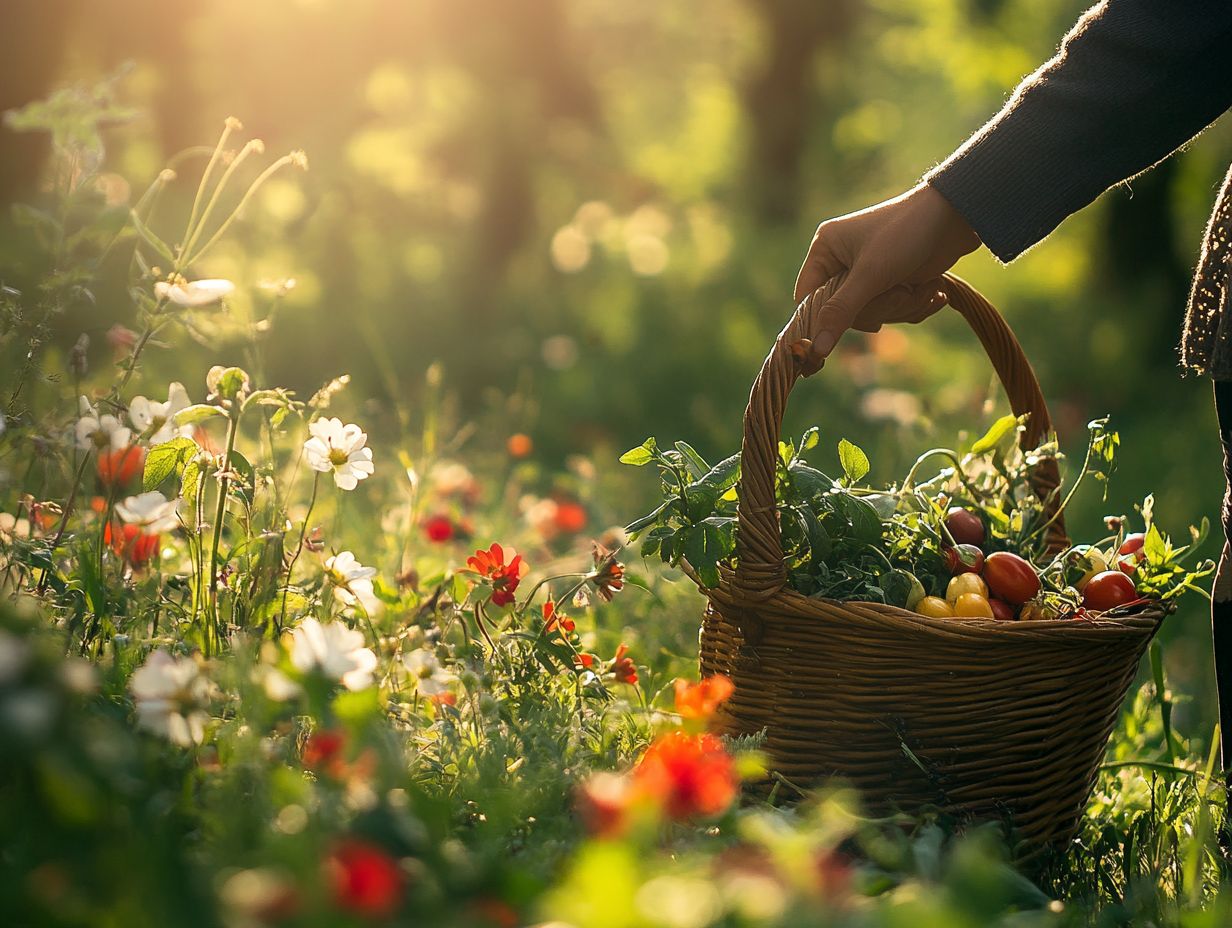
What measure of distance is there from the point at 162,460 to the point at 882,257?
101 cm

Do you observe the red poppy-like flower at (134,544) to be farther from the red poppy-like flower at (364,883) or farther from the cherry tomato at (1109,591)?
the cherry tomato at (1109,591)

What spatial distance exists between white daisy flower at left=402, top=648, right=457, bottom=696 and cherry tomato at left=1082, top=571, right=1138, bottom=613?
0.93 m

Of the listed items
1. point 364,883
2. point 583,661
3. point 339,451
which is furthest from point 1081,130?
point 364,883

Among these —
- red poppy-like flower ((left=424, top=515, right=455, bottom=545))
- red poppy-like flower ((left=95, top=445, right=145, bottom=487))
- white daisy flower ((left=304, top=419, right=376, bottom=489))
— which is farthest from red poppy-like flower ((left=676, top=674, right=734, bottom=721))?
red poppy-like flower ((left=424, top=515, right=455, bottom=545))

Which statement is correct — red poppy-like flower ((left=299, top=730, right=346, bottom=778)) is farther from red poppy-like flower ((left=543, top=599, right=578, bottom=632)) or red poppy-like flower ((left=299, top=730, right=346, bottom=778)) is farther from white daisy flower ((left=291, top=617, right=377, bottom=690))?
red poppy-like flower ((left=543, top=599, right=578, bottom=632))

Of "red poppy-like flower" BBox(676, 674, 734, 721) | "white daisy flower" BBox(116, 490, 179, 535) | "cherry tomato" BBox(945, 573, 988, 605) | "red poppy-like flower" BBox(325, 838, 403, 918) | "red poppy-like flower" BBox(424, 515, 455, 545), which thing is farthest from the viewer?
"red poppy-like flower" BBox(424, 515, 455, 545)

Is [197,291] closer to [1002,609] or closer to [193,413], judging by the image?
[193,413]

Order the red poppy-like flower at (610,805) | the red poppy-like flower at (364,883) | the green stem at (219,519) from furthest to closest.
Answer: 1. the green stem at (219,519)
2. the red poppy-like flower at (610,805)
3. the red poppy-like flower at (364,883)

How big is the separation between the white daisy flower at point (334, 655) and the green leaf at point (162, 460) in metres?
0.54

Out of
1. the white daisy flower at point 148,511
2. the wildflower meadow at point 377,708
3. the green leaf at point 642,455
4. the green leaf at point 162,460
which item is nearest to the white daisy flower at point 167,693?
the wildflower meadow at point 377,708

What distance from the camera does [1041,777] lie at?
1.65 meters

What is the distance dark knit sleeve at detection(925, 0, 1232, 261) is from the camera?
162cm

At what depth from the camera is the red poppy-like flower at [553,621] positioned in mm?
1618

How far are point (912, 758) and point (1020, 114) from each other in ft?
3.03
